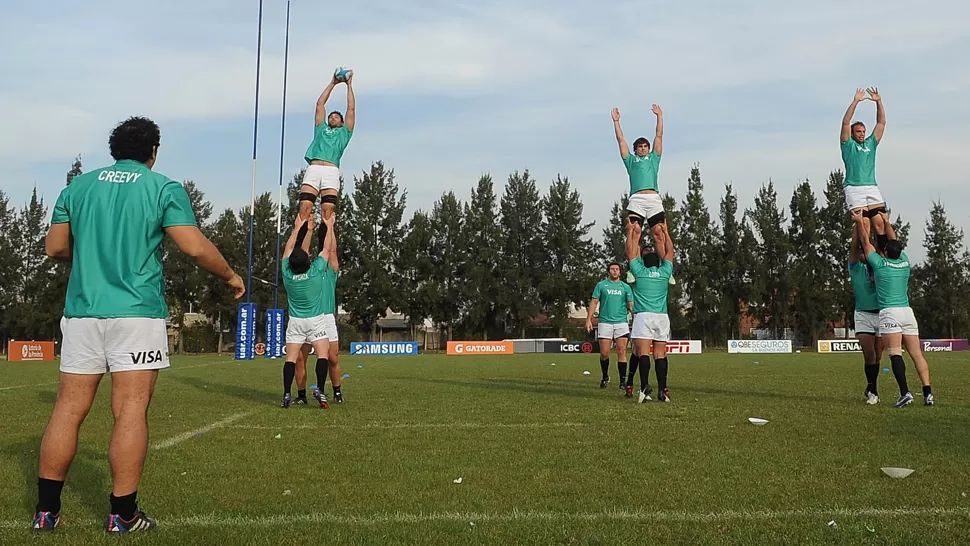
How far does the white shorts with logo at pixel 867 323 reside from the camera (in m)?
9.72

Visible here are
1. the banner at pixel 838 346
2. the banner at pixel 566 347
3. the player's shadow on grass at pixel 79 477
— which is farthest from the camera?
the banner at pixel 566 347

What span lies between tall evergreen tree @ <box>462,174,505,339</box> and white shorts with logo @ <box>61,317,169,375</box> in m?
53.4

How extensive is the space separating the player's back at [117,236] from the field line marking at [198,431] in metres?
2.85

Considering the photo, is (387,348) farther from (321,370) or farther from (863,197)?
(863,197)

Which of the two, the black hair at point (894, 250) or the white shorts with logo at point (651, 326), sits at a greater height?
the black hair at point (894, 250)

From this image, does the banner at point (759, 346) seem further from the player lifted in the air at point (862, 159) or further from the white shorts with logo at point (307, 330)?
the white shorts with logo at point (307, 330)

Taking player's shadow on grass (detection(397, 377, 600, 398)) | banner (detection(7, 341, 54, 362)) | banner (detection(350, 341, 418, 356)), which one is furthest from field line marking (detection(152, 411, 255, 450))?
banner (detection(350, 341, 418, 356))

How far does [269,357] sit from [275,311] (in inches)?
94.7

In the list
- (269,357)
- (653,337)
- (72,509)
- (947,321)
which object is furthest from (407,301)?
(72,509)

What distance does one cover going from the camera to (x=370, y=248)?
57.7m

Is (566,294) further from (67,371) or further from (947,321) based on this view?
(67,371)

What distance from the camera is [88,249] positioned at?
156 inches

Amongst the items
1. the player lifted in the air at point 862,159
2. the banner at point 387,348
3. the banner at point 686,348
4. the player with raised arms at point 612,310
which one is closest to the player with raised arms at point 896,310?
the player lifted in the air at point 862,159

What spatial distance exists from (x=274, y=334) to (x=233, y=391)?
63.4 ft
